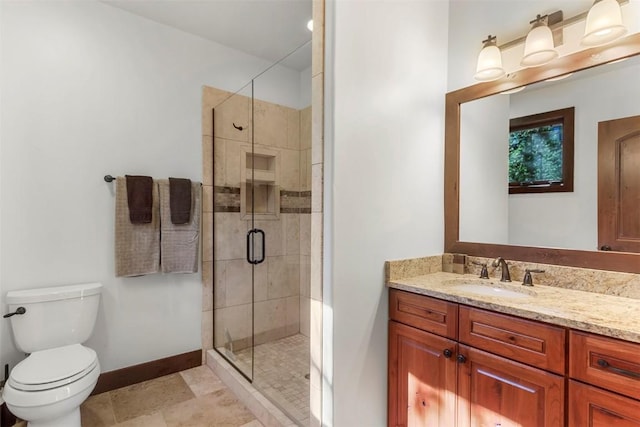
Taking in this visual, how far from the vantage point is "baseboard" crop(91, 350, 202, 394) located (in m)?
2.24

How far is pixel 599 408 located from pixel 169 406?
225 centimetres

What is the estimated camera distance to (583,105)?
1579 mm

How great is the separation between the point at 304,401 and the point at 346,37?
206 centimetres

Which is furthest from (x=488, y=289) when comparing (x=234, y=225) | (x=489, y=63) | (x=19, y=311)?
(x=19, y=311)

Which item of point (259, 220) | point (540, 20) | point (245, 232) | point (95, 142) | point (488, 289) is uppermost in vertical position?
point (540, 20)

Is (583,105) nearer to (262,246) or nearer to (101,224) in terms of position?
(262,246)

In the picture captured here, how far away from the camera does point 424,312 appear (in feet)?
5.15

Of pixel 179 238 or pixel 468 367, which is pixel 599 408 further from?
pixel 179 238

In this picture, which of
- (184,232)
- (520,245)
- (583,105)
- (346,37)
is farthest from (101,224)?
(583,105)

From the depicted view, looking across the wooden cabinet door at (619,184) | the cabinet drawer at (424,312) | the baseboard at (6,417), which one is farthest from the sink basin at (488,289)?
the baseboard at (6,417)

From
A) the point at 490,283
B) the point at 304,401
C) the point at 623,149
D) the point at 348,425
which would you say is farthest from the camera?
the point at 304,401

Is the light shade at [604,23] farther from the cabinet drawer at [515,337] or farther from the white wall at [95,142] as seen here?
the white wall at [95,142]

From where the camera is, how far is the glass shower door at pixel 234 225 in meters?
2.69

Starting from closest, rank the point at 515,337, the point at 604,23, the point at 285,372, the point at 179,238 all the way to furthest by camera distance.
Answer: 1. the point at 515,337
2. the point at 604,23
3. the point at 285,372
4. the point at 179,238
